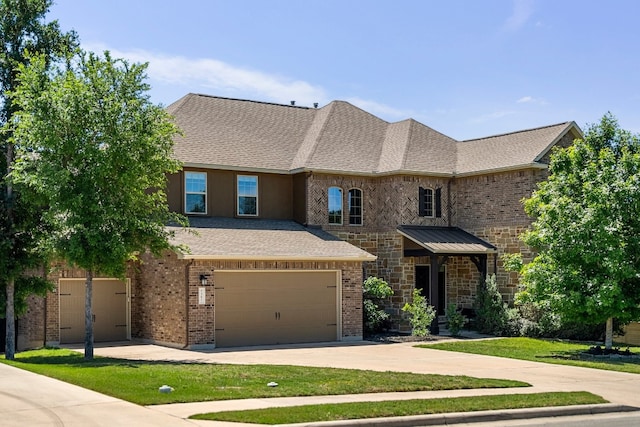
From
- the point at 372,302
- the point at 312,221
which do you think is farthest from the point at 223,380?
the point at 312,221

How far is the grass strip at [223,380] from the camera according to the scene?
13977 millimetres

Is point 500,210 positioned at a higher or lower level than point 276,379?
higher

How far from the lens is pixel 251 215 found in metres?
29.5

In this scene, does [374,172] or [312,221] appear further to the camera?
[374,172]

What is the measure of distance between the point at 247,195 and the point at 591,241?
41.4ft

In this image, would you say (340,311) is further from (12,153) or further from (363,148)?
(12,153)

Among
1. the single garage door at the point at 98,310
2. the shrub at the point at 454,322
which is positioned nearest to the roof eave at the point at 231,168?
the single garage door at the point at 98,310

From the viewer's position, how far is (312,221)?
29859 mm

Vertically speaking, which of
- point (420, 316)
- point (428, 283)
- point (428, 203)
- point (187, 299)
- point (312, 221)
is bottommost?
point (420, 316)

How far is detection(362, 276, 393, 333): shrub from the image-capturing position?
91.2 feet

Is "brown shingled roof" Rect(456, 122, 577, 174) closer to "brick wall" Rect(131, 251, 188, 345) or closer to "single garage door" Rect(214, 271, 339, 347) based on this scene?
"single garage door" Rect(214, 271, 339, 347)

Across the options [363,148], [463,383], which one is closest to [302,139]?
[363,148]

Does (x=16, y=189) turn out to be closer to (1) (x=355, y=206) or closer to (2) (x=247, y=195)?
(2) (x=247, y=195)

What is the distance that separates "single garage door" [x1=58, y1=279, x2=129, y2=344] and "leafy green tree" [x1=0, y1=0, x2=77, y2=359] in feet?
10.1
